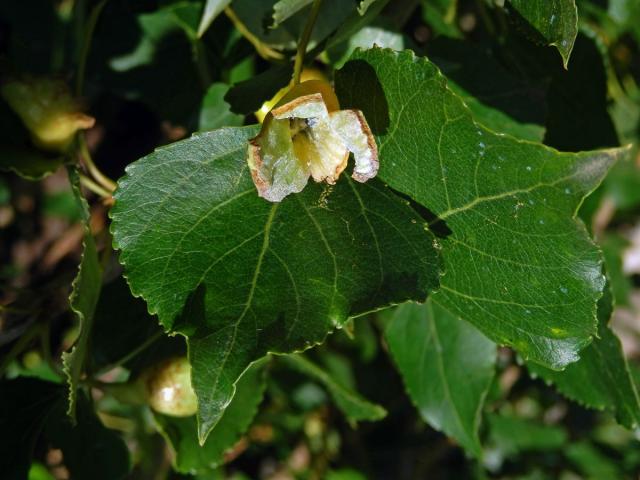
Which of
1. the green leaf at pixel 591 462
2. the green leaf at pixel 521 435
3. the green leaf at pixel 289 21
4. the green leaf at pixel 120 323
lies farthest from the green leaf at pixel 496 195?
the green leaf at pixel 591 462

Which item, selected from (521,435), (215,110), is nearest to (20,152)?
(215,110)

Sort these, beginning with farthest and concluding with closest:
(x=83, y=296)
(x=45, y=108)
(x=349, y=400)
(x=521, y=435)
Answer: (x=521, y=435) → (x=349, y=400) → (x=45, y=108) → (x=83, y=296)

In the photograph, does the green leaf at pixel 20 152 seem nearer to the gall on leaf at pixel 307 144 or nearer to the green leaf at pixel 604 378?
the gall on leaf at pixel 307 144

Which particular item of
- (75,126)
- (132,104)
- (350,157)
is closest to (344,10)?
(350,157)

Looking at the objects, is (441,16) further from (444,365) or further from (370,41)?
(444,365)

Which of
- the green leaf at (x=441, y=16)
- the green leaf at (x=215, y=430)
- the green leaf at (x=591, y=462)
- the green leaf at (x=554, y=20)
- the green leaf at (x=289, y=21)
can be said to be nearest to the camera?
the green leaf at (x=554, y=20)

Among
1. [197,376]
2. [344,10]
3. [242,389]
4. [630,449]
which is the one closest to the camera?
[197,376]

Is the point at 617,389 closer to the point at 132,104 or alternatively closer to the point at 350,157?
the point at 350,157
